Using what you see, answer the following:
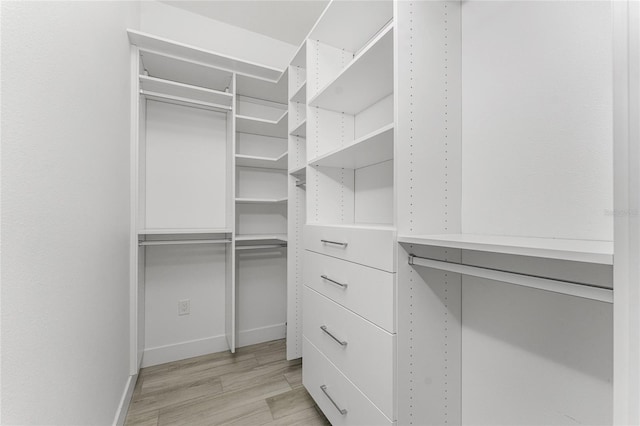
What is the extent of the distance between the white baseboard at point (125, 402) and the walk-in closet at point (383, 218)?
0.06 ft

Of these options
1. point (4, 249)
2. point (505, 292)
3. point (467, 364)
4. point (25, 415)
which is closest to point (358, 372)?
point (467, 364)

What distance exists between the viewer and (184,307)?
2232mm

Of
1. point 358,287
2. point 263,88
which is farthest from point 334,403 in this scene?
point 263,88

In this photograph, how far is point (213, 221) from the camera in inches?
91.7

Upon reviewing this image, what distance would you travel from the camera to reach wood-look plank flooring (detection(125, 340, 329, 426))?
5.06ft

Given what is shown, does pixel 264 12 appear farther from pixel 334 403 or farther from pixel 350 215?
pixel 334 403

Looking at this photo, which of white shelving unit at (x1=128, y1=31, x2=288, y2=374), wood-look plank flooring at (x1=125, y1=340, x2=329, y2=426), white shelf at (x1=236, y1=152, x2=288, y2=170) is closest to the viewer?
wood-look plank flooring at (x1=125, y1=340, x2=329, y2=426)

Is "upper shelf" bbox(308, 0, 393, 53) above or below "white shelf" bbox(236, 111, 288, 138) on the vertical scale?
above

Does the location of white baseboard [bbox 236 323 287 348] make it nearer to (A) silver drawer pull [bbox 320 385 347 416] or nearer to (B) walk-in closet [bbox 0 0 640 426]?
(B) walk-in closet [bbox 0 0 640 426]

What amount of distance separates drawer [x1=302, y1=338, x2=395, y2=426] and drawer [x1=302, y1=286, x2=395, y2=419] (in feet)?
0.12

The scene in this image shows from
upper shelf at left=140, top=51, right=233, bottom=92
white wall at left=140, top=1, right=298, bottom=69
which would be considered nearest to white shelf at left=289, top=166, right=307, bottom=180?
upper shelf at left=140, top=51, right=233, bottom=92

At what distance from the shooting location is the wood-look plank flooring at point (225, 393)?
154cm

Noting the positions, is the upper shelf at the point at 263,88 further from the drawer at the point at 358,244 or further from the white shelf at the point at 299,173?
the drawer at the point at 358,244

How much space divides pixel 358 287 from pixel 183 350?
1.75 m
